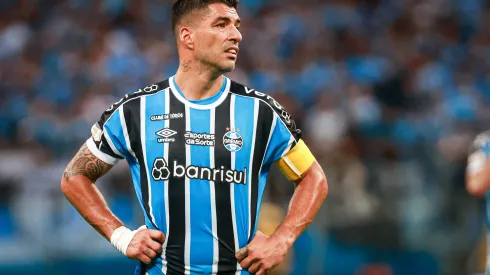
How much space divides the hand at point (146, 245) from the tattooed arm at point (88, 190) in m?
0.21

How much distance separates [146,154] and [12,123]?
7.38 m

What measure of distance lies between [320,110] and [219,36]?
762cm

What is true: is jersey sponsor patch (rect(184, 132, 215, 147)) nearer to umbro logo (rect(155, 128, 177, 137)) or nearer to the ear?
umbro logo (rect(155, 128, 177, 137))

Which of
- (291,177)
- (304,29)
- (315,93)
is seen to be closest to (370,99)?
(315,93)

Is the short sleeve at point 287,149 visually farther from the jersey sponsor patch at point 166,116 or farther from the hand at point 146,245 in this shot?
the hand at point 146,245

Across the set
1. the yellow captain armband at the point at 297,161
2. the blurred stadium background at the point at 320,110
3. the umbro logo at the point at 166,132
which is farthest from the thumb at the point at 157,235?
the blurred stadium background at the point at 320,110

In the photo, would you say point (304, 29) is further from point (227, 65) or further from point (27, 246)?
point (227, 65)

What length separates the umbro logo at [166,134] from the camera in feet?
14.5

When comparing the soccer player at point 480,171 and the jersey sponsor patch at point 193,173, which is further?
the soccer player at point 480,171

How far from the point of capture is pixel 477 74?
45.6ft

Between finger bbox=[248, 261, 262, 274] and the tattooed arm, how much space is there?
0.72 metres

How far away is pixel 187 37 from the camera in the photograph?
4566mm

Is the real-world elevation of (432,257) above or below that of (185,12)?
below

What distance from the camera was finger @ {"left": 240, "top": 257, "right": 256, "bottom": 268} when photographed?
4.31 meters
